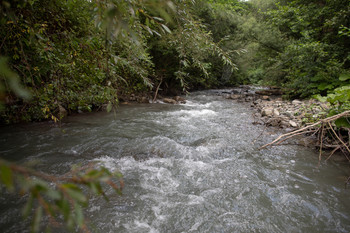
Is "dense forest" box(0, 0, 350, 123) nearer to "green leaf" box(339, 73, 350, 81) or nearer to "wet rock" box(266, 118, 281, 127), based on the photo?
"green leaf" box(339, 73, 350, 81)

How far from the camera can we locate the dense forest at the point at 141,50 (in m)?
1.57

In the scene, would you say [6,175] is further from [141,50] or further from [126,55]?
[126,55]

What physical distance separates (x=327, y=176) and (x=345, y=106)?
164cm

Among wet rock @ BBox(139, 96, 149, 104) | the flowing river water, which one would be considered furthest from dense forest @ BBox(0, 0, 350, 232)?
wet rock @ BBox(139, 96, 149, 104)

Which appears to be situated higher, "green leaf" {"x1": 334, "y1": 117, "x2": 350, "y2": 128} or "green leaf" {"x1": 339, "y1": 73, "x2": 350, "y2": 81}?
"green leaf" {"x1": 339, "y1": 73, "x2": 350, "y2": 81}

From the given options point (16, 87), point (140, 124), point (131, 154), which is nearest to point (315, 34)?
point (140, 124)

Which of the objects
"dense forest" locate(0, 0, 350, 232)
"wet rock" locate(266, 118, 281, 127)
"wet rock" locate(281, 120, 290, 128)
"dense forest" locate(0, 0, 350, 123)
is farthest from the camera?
"wet rock" locate(266, 118, 281, 127)

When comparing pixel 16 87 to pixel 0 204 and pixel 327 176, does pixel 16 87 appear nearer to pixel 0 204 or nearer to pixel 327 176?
pixel 0 204

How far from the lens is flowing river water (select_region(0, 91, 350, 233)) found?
2822mm

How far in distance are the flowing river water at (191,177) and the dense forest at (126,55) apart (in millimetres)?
614

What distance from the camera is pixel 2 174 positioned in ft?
1.73

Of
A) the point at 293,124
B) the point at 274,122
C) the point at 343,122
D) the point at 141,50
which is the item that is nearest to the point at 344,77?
the point at 293,124

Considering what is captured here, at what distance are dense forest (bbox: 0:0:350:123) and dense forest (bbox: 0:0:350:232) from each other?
0.02 meters

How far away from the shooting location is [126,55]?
374 cm
